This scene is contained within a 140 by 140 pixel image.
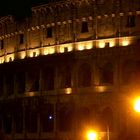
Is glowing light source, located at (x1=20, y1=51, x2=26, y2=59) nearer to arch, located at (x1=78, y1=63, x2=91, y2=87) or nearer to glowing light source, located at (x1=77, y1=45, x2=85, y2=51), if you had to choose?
glowing light source, located at (x1=77, y1=45, x2=85, y2=51)

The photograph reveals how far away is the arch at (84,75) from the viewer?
39.4 m

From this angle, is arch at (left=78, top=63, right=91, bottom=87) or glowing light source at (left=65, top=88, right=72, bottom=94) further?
glowing light source at (left=65, top=88, right=72, bottom=94)

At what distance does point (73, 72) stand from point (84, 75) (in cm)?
104

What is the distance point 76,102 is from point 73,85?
66.0 inches

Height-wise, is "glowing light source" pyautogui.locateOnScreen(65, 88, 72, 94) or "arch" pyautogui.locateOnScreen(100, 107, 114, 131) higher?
"glowing light source" pyautogui.locateOnScreen(65, 88, 72, 94)

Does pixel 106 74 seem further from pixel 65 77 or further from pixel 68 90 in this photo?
pixel 65 77

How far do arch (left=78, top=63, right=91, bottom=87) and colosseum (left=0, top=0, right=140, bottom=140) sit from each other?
0.09 m

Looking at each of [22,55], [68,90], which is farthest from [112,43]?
[22,55]

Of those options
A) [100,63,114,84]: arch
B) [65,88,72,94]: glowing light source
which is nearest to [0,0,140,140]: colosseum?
[100,63,114,84]: arch

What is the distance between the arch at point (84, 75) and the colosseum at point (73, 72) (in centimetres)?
9

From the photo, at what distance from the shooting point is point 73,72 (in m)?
40.1

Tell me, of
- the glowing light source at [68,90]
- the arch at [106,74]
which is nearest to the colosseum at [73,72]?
the arch at [106,74]

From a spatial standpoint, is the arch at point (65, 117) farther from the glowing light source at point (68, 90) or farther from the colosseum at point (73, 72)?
the glowing light source at point (68, 90)

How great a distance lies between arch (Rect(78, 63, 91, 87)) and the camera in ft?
129
